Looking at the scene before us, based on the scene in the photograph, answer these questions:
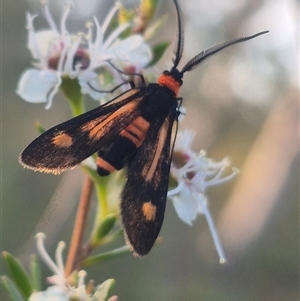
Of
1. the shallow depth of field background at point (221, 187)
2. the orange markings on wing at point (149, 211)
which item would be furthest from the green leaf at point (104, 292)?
the shallow depth of field background at point (221, 187)

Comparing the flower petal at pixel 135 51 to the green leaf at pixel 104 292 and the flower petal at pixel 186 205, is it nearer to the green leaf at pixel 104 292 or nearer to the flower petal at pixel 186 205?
the flower petal at pixel 186 205

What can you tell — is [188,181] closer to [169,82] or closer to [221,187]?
[169,82]

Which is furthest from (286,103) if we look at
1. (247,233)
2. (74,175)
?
(74,175)

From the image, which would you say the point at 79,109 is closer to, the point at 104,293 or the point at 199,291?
the point at 104,293

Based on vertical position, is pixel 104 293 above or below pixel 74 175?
above

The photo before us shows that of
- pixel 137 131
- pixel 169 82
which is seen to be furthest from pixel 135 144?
pixel 169 82

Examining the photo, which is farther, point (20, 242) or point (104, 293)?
point (20, 242)

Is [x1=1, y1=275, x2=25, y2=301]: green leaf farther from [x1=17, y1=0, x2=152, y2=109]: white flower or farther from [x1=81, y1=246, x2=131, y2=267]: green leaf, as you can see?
[x1=17, y1=0, x2=152, y2=109]: white flower
